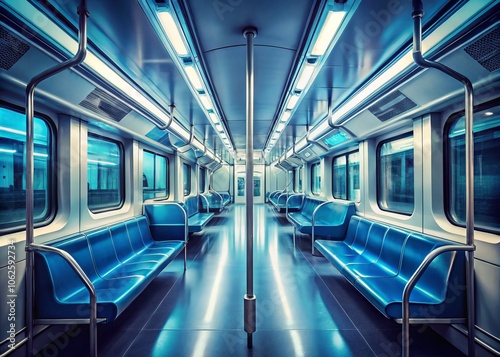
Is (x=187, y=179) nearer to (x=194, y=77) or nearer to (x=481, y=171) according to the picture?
(x=194, y=77)

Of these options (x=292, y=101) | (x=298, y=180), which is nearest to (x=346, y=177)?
(x=292, y=101)

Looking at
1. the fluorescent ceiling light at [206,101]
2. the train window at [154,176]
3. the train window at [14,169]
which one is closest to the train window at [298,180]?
the train window at [154,176]

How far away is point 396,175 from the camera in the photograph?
12.0ft

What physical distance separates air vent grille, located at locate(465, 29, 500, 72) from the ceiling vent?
860 millimetres

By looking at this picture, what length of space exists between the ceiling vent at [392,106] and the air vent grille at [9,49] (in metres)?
3.07

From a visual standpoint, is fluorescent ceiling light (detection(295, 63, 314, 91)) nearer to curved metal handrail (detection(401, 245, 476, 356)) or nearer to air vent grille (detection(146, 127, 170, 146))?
curved metal handrail (detection(401, 245, 476, 356))

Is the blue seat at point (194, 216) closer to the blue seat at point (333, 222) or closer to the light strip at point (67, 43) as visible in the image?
the blue seat at point (333, 222)

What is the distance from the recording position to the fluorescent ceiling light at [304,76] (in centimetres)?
245

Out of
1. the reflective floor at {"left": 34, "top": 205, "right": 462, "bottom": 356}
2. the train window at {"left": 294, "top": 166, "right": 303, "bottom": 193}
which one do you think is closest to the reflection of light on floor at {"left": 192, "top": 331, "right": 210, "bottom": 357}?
the reflective floor at {"left": 34, "top": 205, "right": 462, "bottom": 356}

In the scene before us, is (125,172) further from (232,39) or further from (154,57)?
(232,39)

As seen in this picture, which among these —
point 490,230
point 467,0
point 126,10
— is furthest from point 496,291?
point 126,10

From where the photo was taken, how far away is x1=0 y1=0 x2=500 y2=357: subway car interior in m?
1.67

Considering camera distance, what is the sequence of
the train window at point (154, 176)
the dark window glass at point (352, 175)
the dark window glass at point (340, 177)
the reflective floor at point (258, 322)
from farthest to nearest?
the dark window glass at point (340, 177) → the dark window glass at point (352, 175) → the train window at point (154, 176) → the reflective floor at point (258, 322)

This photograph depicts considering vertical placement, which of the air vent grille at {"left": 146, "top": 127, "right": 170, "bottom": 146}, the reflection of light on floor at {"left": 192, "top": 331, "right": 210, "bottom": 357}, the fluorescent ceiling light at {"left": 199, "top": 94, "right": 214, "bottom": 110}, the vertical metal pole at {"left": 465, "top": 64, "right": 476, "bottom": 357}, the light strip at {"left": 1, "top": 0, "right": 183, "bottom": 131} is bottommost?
the reflection of light on floor at {"left": 192, "top": 331, "right": 210, "bottom": 357}
